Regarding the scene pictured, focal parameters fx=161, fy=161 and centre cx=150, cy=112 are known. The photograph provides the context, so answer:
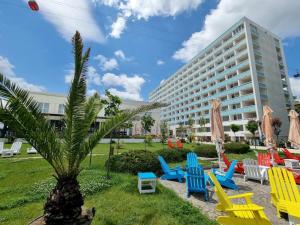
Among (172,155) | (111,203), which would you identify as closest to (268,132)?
(172,155)

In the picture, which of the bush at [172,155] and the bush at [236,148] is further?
the bush at [236,148]

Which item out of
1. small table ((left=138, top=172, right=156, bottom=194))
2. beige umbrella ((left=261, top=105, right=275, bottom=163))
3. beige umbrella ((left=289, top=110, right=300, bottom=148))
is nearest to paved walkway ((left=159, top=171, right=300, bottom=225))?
small table ((left=138, top=172, right=156, bottom=194))

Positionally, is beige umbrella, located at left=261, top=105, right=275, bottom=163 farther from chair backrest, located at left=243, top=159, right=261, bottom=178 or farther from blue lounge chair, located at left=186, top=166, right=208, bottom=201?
blue lounge chair, located at left=186, top=166, right=208, bottom=201

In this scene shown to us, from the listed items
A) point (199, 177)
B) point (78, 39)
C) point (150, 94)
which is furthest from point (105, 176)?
point (150, 94)

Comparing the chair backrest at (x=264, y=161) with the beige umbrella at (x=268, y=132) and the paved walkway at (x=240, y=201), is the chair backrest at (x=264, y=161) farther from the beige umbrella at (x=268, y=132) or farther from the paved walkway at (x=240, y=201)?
the paved walkway at (x=240, y=201)

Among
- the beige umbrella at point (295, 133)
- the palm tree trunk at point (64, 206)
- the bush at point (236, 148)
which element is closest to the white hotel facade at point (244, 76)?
the bush at point (236, 148)

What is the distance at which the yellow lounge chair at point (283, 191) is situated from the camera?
12.5 ft

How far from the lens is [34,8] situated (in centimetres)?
582

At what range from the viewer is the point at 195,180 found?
5.95m

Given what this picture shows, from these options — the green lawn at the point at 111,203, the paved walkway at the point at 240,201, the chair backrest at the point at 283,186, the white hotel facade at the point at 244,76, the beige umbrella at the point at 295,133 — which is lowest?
the paved walkway at the point at 240,201

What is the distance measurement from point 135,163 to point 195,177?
12.3ft

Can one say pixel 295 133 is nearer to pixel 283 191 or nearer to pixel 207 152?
pixel 207 152

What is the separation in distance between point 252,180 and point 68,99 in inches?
356

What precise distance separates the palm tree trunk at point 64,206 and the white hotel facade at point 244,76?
1585 inches
